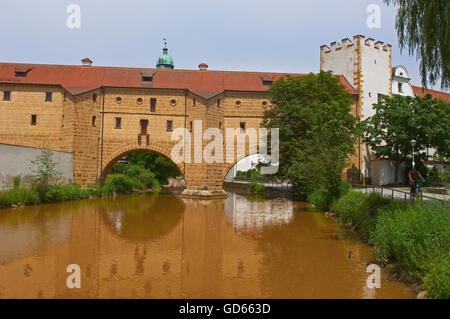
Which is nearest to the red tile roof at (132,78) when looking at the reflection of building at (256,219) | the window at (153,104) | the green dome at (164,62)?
the window at (153,104)

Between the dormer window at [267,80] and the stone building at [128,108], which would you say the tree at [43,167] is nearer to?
the stone building at [128,108]

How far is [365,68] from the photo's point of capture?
102ft

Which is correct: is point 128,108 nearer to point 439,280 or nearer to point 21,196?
point 21,196

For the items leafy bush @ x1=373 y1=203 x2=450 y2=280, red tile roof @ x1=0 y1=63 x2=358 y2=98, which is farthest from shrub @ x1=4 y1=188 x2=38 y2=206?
leafy bush @ x1=373 y1=203 x2=450 y2=280

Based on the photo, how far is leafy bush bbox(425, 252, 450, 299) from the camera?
5.28 meters

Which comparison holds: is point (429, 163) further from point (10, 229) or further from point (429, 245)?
point (10, 229)

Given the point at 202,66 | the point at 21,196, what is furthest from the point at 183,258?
the point at 202,66

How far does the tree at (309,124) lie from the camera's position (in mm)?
A: 19359

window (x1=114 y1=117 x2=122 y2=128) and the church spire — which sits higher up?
the church spire

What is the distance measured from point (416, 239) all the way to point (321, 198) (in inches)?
478

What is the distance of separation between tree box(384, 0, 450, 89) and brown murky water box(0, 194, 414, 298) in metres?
5.02

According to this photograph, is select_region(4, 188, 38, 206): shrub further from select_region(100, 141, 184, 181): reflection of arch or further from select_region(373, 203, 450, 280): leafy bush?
select_region(373, 203, 450, 280): leafy bush
